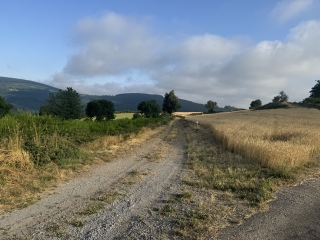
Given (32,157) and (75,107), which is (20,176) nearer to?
(32,157)

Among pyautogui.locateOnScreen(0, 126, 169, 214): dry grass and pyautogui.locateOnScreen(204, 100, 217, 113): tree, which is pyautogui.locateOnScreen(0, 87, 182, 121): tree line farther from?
pyautogui.locateOnScreen(204, 100, 217, 113): tree

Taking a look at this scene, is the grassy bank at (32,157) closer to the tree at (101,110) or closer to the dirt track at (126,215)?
the dirt track at (126,215)

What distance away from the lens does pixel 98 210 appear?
619cm

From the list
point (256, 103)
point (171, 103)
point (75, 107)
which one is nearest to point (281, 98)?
point (256, 103)

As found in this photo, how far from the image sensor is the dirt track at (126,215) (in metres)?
5.05

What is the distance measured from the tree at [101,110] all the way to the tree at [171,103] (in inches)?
1436

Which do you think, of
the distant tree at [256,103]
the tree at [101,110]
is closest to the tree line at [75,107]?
the tree at [101,110]

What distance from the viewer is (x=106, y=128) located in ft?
69.8

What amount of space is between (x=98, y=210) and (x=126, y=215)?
2.39 ft

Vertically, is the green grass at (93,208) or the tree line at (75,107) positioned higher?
the tree line at (75,107)

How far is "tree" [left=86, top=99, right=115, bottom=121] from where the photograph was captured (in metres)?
70.0

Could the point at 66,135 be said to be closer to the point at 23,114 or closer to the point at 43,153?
the point at 23,114

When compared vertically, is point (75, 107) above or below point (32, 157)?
above

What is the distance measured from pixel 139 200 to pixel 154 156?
6.76 metres
